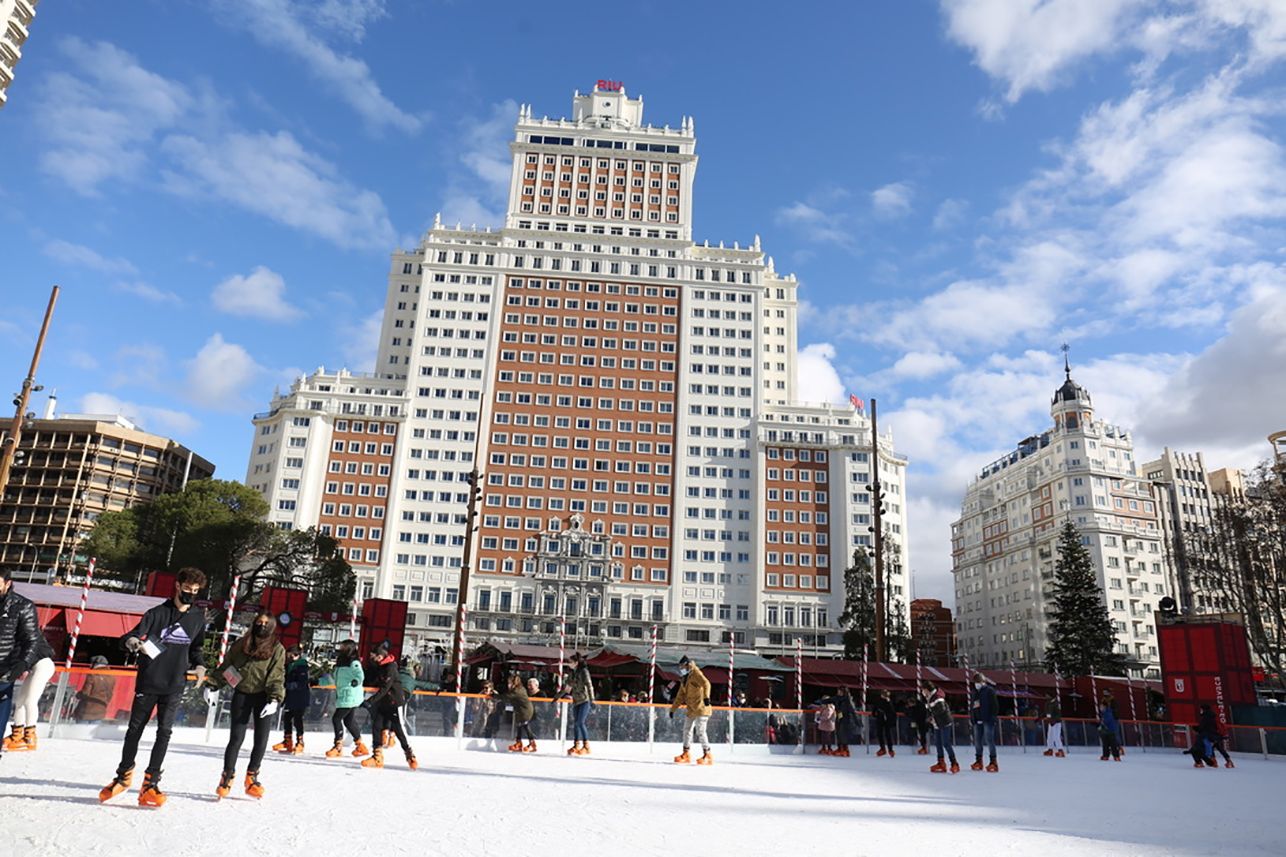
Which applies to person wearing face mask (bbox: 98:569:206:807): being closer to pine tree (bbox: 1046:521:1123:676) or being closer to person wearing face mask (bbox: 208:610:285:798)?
person wearing face mask (bbox: 208:610:285:798)

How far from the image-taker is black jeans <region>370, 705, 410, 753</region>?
37.7 ft

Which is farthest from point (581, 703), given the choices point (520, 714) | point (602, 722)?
point (602, 722)

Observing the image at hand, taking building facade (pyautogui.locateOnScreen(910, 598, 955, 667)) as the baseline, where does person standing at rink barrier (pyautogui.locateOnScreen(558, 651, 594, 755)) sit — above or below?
below

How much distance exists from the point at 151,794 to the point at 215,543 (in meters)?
57.9

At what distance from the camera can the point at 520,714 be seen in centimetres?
1769

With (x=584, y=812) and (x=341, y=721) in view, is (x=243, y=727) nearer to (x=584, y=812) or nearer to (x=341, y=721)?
(x=584, y=812)

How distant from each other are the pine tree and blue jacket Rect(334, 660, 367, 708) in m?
65.6

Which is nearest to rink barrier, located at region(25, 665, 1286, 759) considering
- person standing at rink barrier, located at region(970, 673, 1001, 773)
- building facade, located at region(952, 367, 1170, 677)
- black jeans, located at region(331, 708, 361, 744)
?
black jeans, located at region(331, 708, 361, 744)

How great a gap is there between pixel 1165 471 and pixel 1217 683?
3697 inches

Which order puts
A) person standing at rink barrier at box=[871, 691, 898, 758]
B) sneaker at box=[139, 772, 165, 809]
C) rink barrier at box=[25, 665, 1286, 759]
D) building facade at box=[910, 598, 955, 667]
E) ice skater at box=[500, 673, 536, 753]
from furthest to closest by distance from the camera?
building facade at box=[910, 598, 955, 667]
person standing at rink barrier at box=[871, 691, 898, 758]
ice skater at box=[500, 673, 536, 753]
rink barrier at box=[25, 665, 1286, 759]
sneaker at box=[139, 772, 165, 809]

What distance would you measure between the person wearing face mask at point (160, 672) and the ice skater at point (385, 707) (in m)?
4.25

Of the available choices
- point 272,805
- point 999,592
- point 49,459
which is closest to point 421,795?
point 272,805

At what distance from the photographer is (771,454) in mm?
90875

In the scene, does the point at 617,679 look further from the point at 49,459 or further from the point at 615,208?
the point at 49,459
